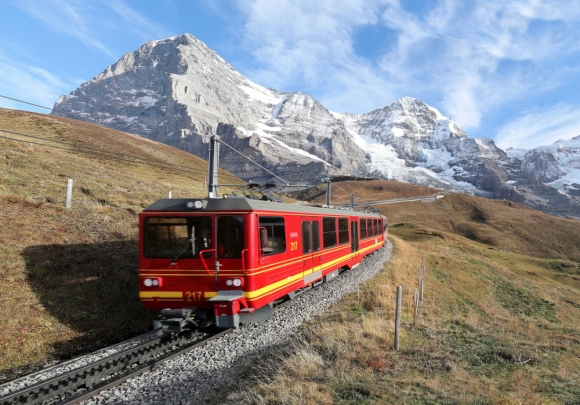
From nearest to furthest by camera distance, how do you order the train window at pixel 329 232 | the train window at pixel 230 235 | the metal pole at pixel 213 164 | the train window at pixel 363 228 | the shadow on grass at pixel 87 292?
the train window at pixel 230 235
the shadow on grass at pixel 87 292
the metal pole at pixel 213 164
the train window at pixel 329 232
the train window at pixel 363 228

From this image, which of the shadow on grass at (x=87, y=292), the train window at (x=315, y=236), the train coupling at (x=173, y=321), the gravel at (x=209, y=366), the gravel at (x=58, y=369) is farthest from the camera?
the train window at (x=315, y=236)

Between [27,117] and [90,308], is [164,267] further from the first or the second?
[27,117]

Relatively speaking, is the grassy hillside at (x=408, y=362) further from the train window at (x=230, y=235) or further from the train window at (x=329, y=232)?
the train window at (x=230, y=235)

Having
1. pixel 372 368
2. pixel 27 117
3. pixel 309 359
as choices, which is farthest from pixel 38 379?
pixel 27 117

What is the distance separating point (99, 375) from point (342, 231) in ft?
39.4

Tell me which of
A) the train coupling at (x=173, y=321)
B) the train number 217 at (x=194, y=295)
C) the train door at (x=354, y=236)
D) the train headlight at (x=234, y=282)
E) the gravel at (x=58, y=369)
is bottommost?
the gravel at (x=58, y=369)

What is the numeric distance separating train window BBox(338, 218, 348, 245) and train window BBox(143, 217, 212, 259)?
8.58 m

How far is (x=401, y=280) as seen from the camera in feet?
59.3

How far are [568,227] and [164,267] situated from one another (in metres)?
114

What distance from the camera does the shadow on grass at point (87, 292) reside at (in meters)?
9.71

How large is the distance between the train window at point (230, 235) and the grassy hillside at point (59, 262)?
12.9ft

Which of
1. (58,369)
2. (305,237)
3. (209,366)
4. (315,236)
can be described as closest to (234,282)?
(209,366)

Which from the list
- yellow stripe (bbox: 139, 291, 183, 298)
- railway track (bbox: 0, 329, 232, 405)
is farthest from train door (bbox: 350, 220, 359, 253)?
yellow stripe (bbox: 139, 291, 183, 298)

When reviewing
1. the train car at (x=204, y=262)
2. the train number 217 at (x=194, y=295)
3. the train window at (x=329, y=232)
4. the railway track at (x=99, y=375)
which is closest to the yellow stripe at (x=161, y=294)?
the train car at (x=204, y=262)
